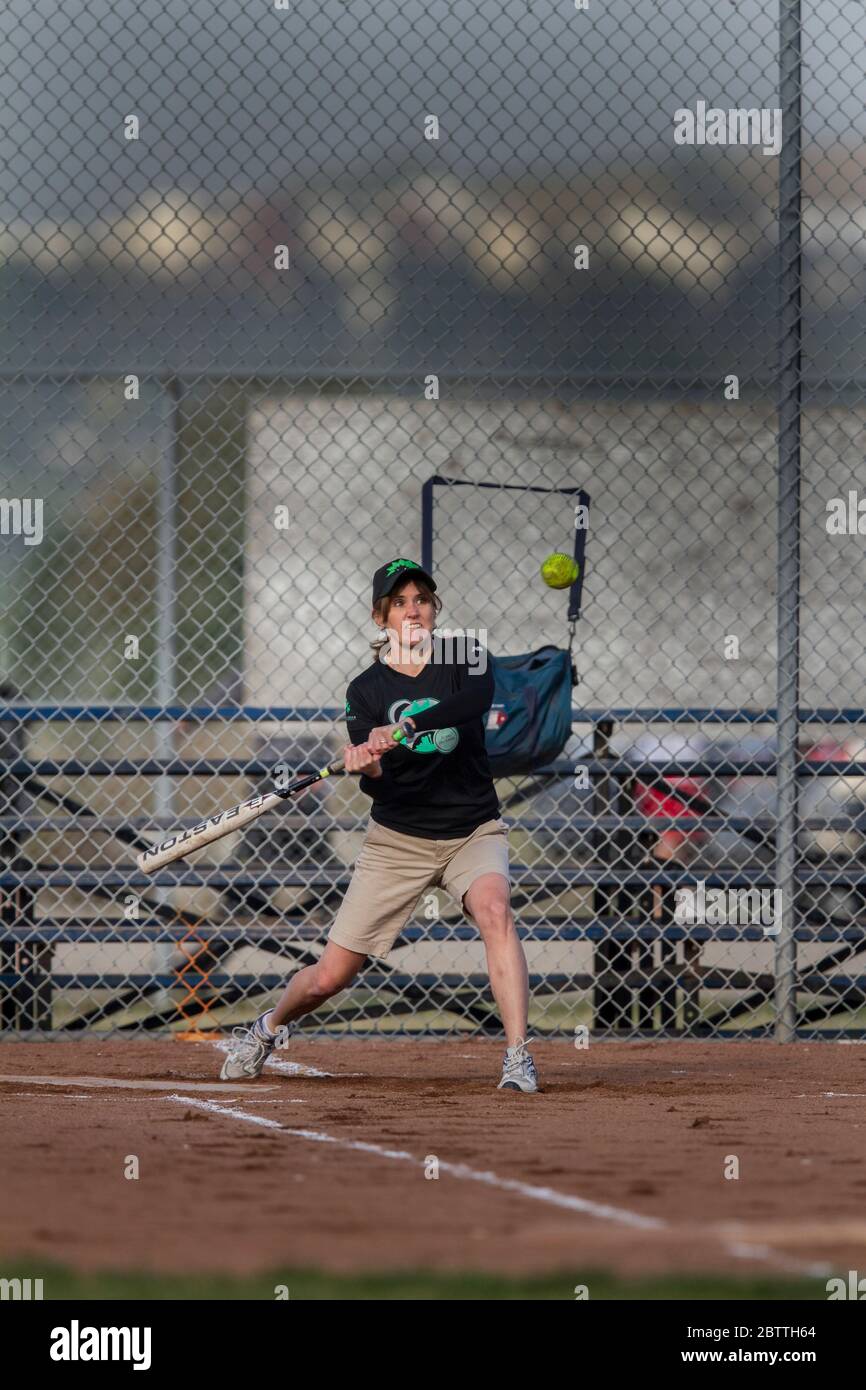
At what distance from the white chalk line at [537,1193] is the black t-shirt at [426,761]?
1.20 m

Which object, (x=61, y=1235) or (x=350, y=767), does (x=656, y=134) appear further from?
(x=61, y=1235)

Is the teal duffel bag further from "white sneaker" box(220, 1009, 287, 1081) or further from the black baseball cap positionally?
"white sneaker" box(220, 1009, 287, 1081)

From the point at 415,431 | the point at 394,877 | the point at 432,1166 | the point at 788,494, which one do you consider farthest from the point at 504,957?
the point at 415,431

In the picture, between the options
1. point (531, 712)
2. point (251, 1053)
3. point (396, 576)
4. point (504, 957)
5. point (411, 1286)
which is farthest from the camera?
point (531, 712)

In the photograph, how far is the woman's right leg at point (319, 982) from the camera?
5898mm

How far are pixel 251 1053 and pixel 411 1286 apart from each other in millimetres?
3311

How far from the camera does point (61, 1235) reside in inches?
129

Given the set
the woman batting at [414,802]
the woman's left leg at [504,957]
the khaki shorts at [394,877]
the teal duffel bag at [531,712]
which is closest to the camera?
the woman's left leg at [504,957]

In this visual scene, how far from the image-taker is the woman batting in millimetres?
5746

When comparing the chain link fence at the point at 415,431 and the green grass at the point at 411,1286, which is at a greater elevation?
the chain link fence at the point at 415,431

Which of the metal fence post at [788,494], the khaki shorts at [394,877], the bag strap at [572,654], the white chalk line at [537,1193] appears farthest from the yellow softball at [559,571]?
the white chalk line at [537,1193]

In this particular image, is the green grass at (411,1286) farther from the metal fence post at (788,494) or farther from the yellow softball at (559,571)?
the yellow softball at (559,571)

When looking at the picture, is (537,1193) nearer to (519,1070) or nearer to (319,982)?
(519,1070)

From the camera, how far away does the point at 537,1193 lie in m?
3.72
